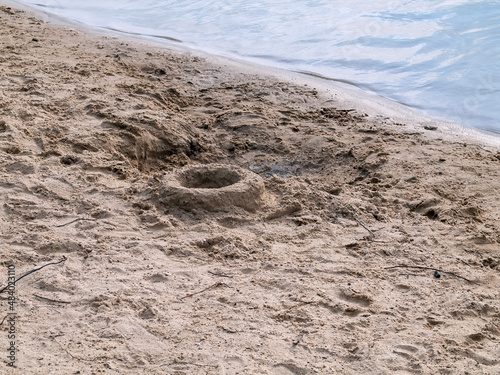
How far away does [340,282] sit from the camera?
2928 mm

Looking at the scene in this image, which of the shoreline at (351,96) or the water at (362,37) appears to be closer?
the shoreline at (351,96)

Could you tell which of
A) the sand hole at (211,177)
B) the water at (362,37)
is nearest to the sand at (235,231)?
the sand hole at (211,177)

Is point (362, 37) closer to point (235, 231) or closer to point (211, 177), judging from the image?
point (211, 177)

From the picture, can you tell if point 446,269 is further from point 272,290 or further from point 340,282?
point 272,290

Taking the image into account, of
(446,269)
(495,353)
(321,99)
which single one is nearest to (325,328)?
(495,353)

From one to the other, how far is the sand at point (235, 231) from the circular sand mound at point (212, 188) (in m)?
0.02

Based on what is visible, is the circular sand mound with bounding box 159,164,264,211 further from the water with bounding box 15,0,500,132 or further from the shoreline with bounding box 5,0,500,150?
the water with bounding box 15,0,500,132

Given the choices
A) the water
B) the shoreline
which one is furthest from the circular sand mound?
the water

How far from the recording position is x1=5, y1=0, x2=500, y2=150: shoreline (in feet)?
16.8

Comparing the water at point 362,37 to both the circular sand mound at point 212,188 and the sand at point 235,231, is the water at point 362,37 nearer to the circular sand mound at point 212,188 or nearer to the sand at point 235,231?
the sand at point 235,231

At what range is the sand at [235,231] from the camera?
237cm

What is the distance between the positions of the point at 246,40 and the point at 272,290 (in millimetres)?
5858

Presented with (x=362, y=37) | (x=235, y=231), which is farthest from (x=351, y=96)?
Result: (x=235, y=231)

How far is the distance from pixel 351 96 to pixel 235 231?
119 inches
